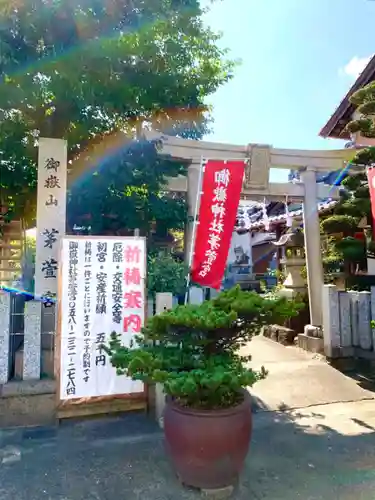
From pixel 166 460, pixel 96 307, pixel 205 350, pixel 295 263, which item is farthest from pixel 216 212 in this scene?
pixel 295 263

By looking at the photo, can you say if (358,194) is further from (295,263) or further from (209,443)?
(209,443)

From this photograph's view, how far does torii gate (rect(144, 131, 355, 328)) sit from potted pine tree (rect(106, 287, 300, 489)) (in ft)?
13.0

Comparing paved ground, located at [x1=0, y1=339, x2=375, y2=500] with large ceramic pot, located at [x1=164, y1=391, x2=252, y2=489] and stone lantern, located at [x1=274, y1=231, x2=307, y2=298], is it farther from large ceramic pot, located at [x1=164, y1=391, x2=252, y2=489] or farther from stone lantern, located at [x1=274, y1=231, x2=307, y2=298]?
stone lantern, located at [x1=274, y1=231, x2=307, y2=298]

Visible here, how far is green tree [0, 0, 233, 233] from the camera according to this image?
450 cm

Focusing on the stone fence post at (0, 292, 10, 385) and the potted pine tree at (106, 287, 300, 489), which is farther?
the stone fence post at (0, 292, 10, 385)

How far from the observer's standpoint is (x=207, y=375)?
9.56 feet

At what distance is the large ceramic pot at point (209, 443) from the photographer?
2.98 metres

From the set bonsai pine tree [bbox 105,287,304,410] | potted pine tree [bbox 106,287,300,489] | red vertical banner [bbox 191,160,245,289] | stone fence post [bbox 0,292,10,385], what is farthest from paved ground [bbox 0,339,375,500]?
red vertical banner [bbox 191,160,245,289]

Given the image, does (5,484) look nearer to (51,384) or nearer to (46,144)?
(51,384)

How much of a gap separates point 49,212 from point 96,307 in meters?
1.49

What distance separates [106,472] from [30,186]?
4027 millimetres

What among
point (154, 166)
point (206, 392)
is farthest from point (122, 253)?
point (206, 392)

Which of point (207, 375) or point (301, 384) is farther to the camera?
point (301, 384)

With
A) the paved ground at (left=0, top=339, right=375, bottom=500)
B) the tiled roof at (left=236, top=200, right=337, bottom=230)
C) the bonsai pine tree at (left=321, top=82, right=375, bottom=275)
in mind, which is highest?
the tiled roof at (left=236, top=200, right=337, bottom=230)
